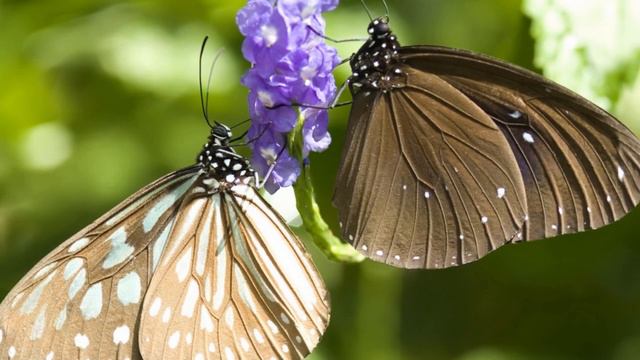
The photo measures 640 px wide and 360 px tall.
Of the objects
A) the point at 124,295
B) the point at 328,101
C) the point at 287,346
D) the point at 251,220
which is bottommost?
the point at 287,346

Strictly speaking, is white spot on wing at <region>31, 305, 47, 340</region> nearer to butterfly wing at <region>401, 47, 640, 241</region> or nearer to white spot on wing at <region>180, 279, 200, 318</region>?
white spot on wing at <region>180, 279, 200, 318</region>

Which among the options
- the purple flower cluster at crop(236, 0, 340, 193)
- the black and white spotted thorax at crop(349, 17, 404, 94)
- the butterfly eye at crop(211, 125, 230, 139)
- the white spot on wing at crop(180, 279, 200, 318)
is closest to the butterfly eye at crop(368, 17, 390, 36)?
the black and white spotted thorax at crop(349, 17, 404, 94)

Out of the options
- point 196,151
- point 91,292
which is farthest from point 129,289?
point 196,151

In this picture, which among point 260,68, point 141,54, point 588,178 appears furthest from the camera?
point 141,54

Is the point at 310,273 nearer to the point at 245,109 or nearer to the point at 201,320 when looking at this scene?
the point at 201,320

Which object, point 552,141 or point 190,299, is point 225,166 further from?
point 552,141

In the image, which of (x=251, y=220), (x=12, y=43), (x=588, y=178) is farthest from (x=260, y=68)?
(x=12, y=43)
